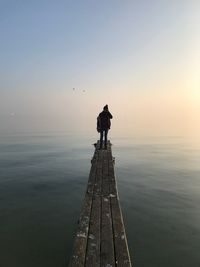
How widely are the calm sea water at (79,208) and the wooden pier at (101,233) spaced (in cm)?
174

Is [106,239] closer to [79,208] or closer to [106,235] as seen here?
[106,235]

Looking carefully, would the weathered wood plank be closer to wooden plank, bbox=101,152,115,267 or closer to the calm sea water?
wooden plank, bbox=101,152,115,267

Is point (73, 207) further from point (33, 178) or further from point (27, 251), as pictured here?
point (33, 178)

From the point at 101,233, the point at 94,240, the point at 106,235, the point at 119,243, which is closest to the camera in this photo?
the point at 119,243

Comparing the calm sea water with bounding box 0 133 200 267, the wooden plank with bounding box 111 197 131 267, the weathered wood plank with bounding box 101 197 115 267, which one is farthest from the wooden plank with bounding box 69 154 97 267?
the calm sea water with bounding box 0 133 200 267

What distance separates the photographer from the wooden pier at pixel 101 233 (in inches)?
304

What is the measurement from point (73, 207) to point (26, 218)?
2571 mm

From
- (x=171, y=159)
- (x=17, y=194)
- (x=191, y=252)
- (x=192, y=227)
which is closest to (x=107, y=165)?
(x=17, y=194)

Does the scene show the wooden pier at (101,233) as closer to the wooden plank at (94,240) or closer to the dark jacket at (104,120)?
the wooden plank at (94,240)

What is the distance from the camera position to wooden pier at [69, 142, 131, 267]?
25.4 ft

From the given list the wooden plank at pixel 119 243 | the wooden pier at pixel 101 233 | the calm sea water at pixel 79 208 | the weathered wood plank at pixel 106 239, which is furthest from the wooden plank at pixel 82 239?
the calm sea water at pixel 79 208

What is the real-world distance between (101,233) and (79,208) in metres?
7.32

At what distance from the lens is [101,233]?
916cm

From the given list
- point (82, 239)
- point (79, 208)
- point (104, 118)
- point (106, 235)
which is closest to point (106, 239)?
point (106, 235)
